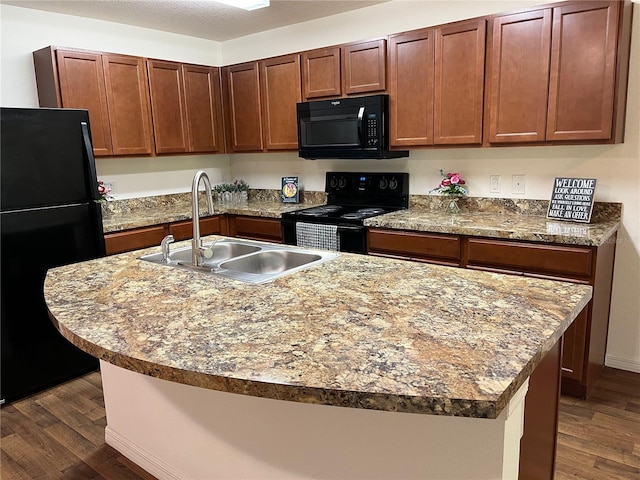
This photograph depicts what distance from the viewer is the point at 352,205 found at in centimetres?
404

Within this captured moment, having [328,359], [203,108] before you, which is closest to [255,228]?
[203,108]

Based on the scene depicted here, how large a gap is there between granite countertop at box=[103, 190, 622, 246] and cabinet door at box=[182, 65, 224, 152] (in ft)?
1.95

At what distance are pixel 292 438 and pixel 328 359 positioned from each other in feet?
1.66

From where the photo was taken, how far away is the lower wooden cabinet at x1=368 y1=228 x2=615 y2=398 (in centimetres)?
253

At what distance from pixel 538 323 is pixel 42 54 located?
145 inches

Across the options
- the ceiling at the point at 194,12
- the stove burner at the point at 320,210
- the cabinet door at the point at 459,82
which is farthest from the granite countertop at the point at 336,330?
the ceiling at the point at 194,12

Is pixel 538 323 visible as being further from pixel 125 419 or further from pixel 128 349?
pixel 125 419

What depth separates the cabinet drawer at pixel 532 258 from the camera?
2.51 m

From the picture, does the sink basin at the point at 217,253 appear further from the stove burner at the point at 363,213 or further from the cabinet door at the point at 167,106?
the cabinet door at the point at 167,106

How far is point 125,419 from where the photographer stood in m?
2.16

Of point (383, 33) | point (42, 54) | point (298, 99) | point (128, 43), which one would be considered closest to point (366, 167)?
point (298, 99)

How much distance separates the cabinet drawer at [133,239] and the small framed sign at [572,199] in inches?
111

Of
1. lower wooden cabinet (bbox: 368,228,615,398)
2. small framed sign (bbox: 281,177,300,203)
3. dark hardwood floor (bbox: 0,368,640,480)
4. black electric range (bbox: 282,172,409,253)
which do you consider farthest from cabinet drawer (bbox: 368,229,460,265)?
small framed sign (bbox: 281,177,300,203)

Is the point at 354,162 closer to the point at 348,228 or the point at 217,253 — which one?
the point at 348,228
